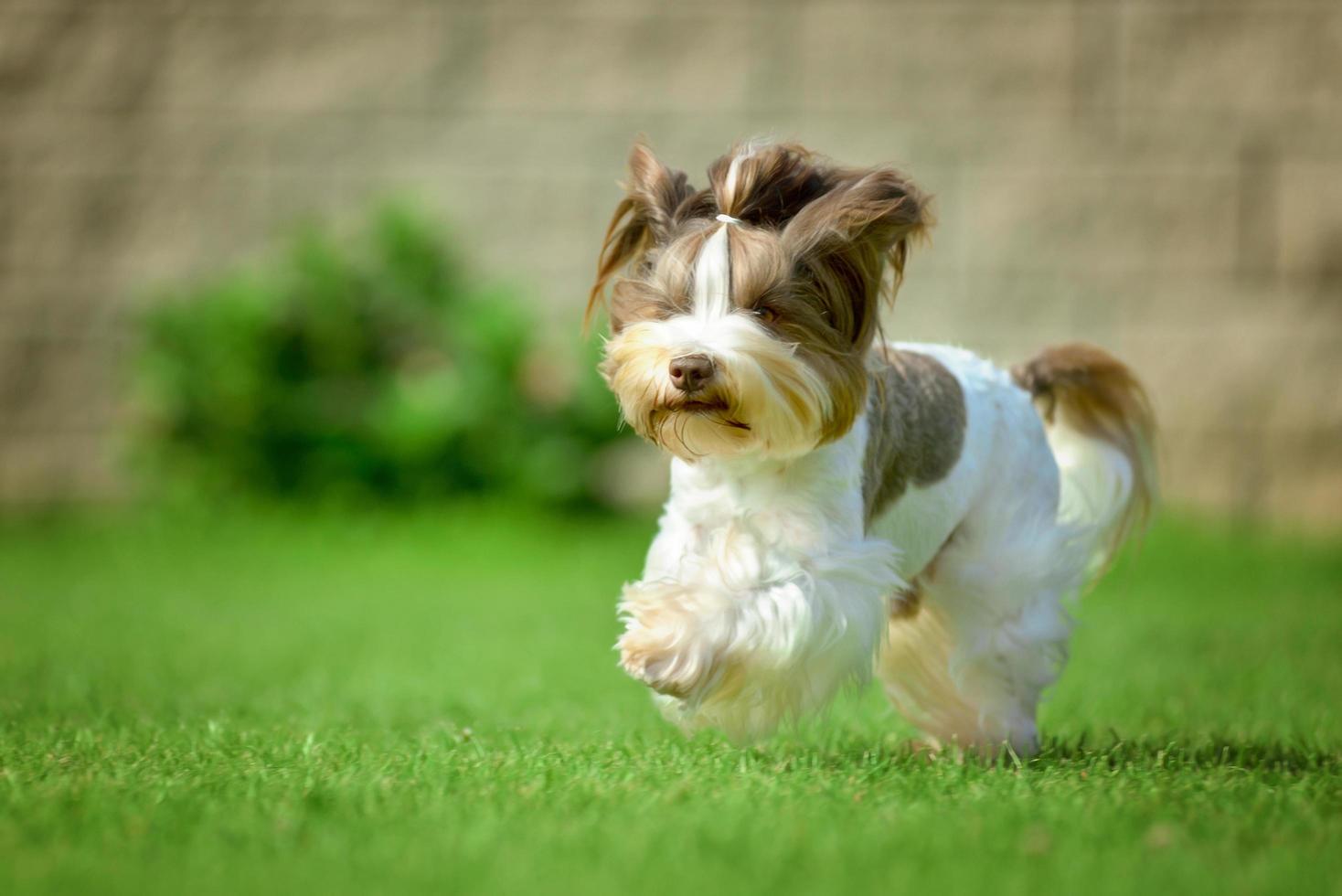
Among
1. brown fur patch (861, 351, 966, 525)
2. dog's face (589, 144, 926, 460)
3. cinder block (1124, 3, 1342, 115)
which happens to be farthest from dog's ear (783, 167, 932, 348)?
cinder block (1124, 3, 1342, 115)

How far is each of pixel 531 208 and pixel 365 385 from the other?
1.71 metres

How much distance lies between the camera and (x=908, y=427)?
4.15m

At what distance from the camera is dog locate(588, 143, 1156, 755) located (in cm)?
364

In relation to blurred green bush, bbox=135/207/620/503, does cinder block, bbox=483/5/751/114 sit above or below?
above

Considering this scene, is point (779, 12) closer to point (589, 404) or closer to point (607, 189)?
point (607, 189)

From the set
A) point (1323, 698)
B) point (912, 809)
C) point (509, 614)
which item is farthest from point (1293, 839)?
point (509, 614)

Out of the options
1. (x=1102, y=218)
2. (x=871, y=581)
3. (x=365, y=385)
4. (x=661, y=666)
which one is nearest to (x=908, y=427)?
(x=871, y=581)

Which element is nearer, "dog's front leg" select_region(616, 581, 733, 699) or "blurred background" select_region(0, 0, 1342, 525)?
"dog's front leg" select_region(616, 581, 733, 699)

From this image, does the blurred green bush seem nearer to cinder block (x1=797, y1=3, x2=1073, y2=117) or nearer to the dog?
cinder block (x1=797, y1=3, x2=1073, y2=117)

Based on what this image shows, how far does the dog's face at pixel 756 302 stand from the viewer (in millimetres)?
3572

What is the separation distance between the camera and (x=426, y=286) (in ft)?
32.5

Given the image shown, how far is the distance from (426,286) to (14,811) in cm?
701

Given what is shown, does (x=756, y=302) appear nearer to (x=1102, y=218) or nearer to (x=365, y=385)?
(x=365, y=385)

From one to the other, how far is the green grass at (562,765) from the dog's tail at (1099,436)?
683 millimetres
